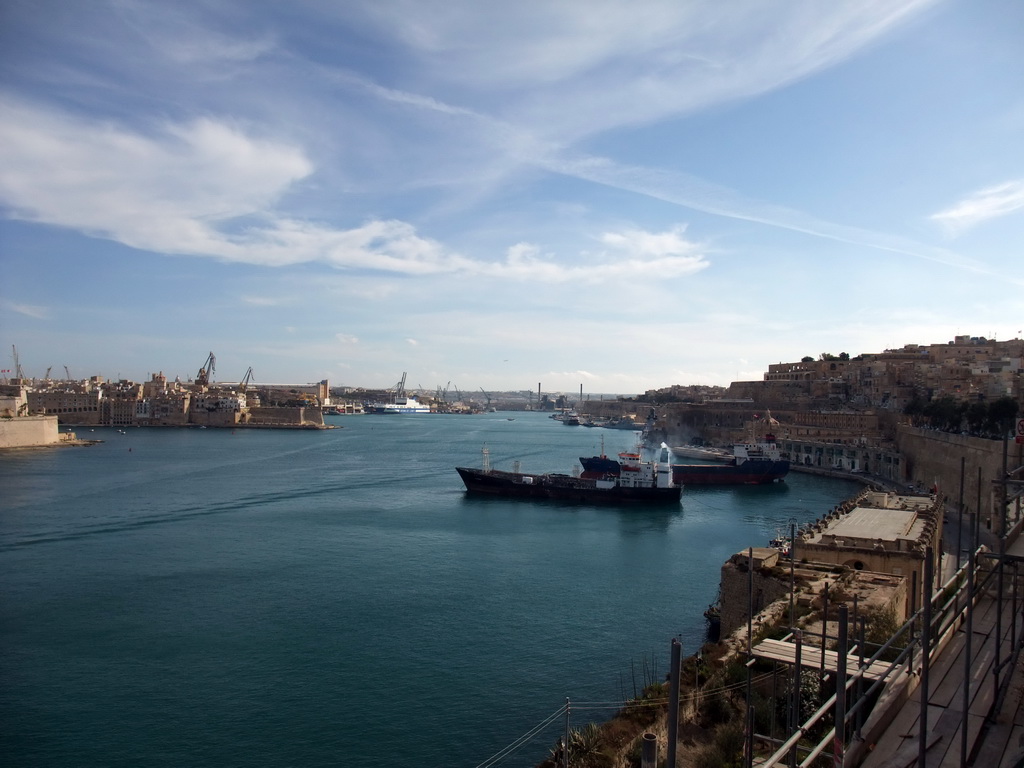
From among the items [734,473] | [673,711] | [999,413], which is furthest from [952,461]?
[673,711]

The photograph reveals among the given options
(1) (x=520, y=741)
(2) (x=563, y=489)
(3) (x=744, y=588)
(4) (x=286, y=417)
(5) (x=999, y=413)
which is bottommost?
(1) (x=520, y=741)

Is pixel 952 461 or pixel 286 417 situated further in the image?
pixel 286 417

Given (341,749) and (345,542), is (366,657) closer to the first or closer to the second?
(341,749)

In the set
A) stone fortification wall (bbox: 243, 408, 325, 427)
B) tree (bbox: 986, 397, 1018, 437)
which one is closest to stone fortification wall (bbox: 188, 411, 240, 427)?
stone fortification wall (bbox: 243, 408, 325, 427)

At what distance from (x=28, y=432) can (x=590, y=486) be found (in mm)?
19417

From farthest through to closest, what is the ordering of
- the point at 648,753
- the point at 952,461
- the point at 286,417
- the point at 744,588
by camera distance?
1. the point at 286,417
2. the point at 952,461
3. the point at 744,588
4. the point at 648,753

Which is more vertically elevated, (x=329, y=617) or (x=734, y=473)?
(x=734, y=473)

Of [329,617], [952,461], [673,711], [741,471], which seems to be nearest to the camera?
[673,711]

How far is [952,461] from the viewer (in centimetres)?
1152

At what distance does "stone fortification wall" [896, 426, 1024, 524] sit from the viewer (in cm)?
954

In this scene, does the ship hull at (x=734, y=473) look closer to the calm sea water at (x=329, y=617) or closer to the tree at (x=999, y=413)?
the calm sea water at (x=329, y=617)

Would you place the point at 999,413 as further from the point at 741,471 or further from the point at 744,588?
the point at 744,588

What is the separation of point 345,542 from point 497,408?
68.6m

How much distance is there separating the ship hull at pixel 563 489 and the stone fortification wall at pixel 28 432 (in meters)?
16.7
